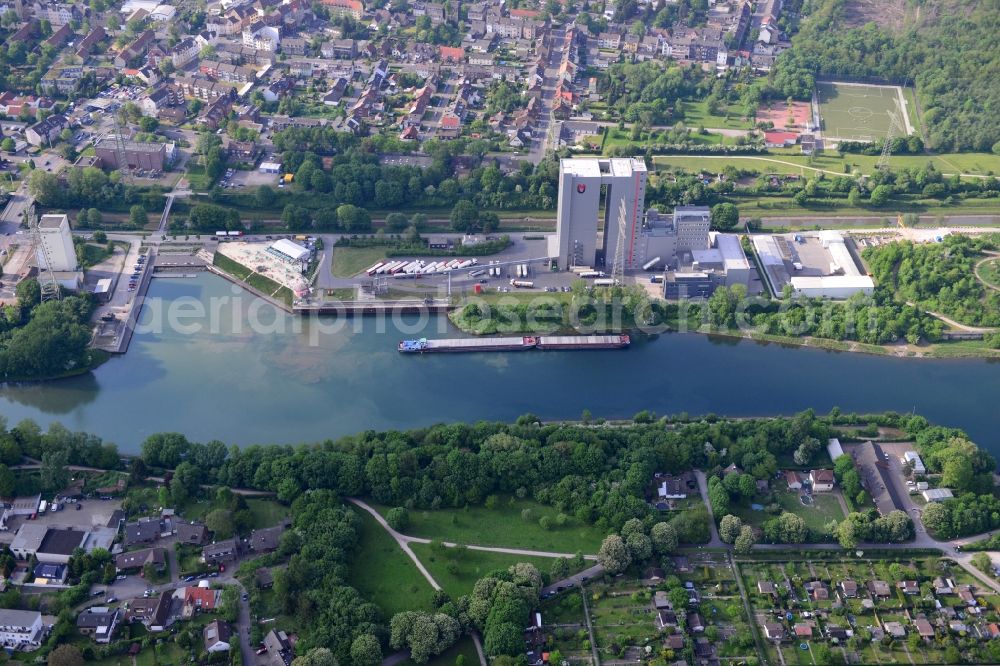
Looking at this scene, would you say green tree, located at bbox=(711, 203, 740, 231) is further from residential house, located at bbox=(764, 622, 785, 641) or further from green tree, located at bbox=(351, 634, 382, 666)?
green tree, located at bbox=(351, 634, 382, 666)

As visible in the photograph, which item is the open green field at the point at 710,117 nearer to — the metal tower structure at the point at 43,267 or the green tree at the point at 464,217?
the green tree at the point at 464,217

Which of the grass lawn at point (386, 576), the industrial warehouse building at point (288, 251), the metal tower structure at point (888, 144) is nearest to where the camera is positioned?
the grass lawn at point (386, 576)

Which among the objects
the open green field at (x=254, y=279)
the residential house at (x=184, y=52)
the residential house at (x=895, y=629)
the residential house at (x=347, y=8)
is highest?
the residential house at (x=347, y=8)

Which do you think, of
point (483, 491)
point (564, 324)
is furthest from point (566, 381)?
point (483, 491)

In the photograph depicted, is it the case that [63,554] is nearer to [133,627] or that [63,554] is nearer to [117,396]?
[133,627]

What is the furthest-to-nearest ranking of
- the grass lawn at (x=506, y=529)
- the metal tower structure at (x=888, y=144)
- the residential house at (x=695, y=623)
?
the metal tower structure at (x=888, y=144)
the grass lawn at (x=506, y=529)
the residential house at (x=695, y=623)

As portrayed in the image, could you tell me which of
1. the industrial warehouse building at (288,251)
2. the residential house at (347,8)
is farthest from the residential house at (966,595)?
the residential house at (347,8)

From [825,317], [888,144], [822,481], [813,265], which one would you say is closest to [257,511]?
[822,481]

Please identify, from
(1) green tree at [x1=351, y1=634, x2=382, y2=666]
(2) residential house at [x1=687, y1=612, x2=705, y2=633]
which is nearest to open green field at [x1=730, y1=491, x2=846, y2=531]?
(2) residential house at [x1=687, y1=612, x2=705, y2=633]
